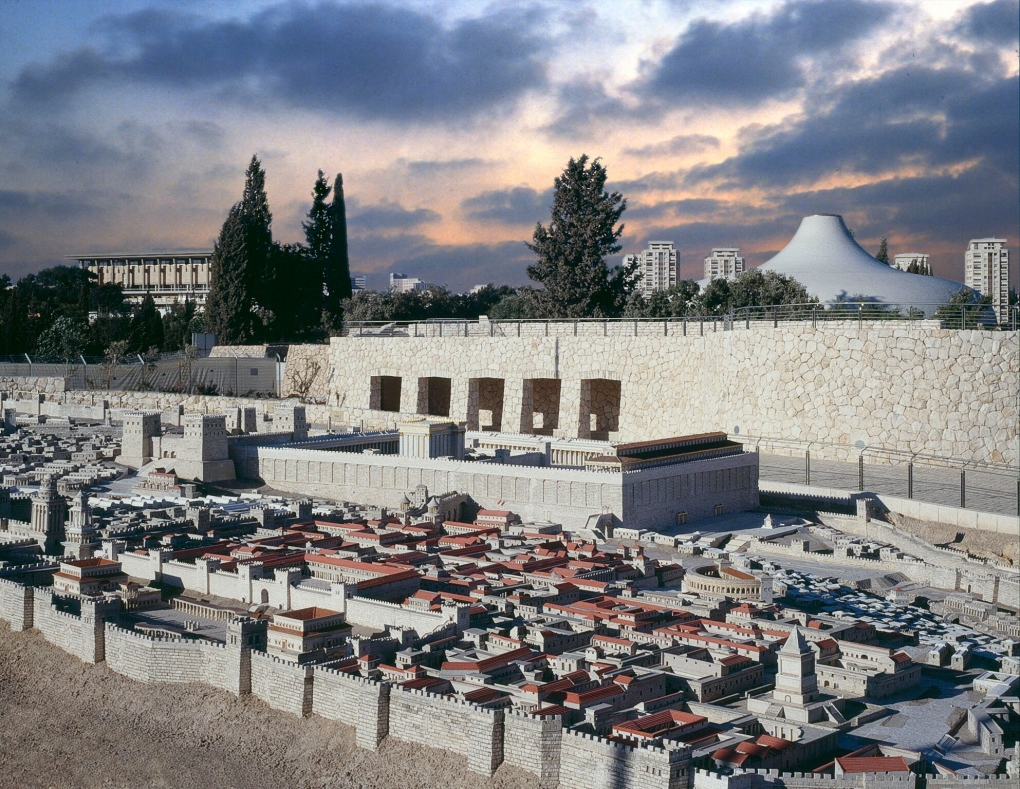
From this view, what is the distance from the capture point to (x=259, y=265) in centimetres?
5497

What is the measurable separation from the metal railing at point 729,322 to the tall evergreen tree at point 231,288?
9.01m

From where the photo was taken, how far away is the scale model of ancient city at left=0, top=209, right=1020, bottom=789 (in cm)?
1603

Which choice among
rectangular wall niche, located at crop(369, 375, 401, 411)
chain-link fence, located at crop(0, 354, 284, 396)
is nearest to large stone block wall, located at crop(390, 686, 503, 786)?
rectangular wall niche, located at crop(369, 375, 401, 411)

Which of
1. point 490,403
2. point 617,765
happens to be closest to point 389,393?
point 490,403

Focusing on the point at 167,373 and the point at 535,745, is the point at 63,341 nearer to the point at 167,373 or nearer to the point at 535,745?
the point at 167,373

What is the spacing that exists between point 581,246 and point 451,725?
33028mm

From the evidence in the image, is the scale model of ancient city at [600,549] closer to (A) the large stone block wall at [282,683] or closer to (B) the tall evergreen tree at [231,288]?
(A) the large stone block wall at [282,683]

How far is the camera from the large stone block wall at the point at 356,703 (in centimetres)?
1662

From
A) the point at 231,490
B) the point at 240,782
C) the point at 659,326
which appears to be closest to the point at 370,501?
the point at 231,490

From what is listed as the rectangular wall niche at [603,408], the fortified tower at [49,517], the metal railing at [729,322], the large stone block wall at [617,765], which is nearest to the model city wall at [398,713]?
the large stone block wall at [617,765]

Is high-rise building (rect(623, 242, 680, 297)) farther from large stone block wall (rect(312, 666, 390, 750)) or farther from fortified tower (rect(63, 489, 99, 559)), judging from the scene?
large stone block wall (rect(312, 666, 390, 750))

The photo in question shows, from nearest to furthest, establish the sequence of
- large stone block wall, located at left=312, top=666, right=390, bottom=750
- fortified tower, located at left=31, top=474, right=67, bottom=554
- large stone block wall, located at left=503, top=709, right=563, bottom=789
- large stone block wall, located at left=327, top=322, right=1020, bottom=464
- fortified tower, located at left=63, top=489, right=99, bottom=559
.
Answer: large stone block wall, located at left=503, top=709, right=563, bottom=789
large stone block wall, located at left=312, top=666, right=390, bottom=750
fortified tower, located at left=63, top=489, right=99, bottom=559
fortified tower, located at left=31, top=474, right=67, bottom=554
large stone block wall, located at left=327, top=322, right=1020, bottom=464

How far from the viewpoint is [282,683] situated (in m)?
18.3

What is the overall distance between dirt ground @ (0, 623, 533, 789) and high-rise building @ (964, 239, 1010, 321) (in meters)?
54.9
